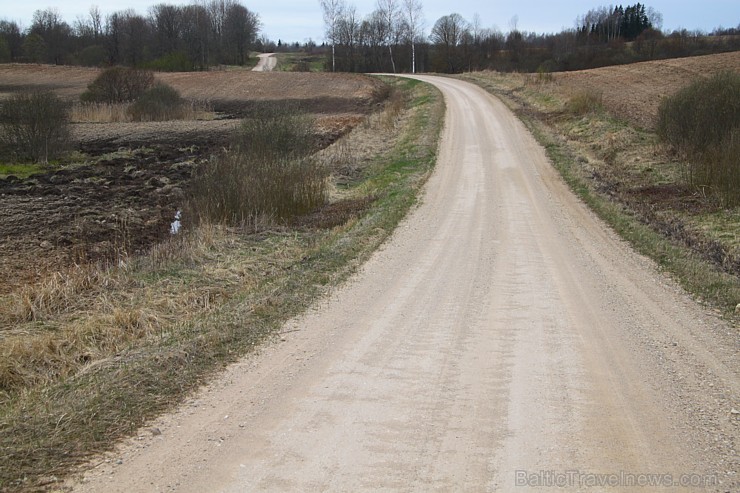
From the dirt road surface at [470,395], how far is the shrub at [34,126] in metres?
21.8

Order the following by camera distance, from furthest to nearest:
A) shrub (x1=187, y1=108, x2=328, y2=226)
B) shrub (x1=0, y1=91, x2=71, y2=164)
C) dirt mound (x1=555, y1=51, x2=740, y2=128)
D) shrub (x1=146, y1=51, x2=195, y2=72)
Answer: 1. shrub (x1=146, y1=51, x2=195, y2=72)
2. dirt mound (x1=555, y1=51, x2=740, y2=128)
3. shrub (x1=0, y1=91, x2=71, y2=164)
4. shrub (x1=187, y1=108, x2=328, y2=226)

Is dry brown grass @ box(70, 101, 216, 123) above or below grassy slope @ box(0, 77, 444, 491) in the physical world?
above

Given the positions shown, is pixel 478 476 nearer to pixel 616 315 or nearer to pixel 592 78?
pixel 616 315

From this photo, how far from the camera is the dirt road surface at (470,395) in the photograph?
4.29 meters

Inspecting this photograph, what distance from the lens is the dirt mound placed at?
3072 cm

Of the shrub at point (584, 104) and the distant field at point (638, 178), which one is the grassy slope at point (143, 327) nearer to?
the distant field at point (638, 178)

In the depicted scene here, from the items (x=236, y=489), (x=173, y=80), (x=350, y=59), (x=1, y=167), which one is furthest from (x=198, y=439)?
(x=350, y=59)

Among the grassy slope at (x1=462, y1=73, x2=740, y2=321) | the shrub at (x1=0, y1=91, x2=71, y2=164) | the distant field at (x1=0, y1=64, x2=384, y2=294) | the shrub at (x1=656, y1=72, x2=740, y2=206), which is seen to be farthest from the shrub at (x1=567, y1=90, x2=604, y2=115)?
the shrub at (x1=0, y1=91, x2=71, y2=164)

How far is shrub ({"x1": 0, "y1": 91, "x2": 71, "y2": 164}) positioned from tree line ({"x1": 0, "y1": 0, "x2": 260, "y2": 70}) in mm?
58672

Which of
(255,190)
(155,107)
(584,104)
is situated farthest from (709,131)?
(155,107)

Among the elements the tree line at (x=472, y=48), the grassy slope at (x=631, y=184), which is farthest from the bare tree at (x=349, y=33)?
the grassy slope at (x=631, y=184)

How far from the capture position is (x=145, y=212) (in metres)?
17.3

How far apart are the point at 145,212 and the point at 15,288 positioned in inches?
275

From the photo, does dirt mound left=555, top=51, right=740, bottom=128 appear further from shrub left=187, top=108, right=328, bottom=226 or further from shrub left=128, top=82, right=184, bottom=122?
shrub left=128, top=82, right=184, bottom=122
